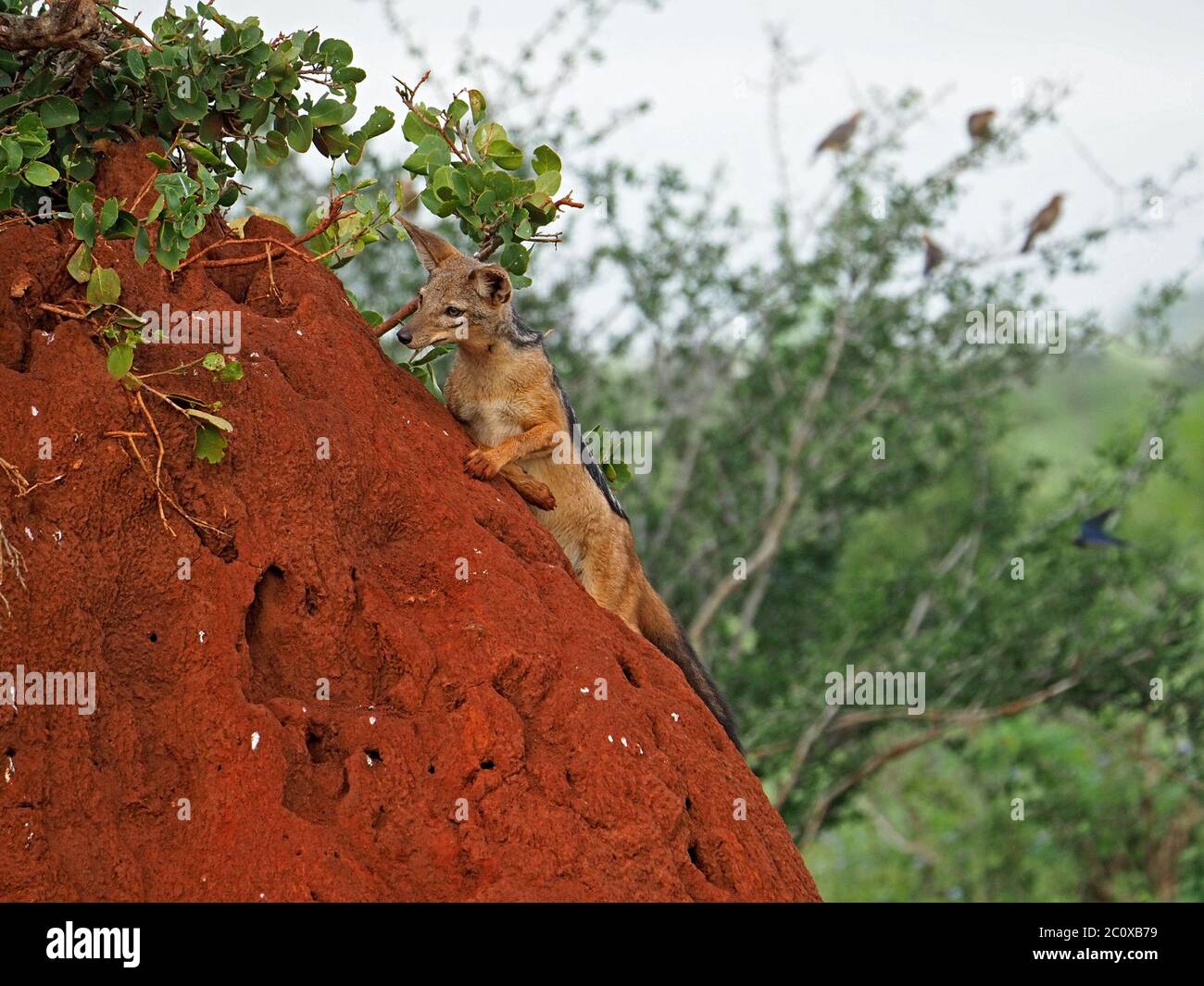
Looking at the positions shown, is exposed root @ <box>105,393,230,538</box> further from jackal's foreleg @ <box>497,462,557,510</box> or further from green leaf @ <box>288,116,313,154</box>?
jackal's foreleg @ <box>497,462,557,510</box>

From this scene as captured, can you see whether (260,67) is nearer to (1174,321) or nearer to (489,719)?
Answer: (489,719)

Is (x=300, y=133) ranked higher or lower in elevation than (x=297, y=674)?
higher

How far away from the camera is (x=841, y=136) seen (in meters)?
14.8

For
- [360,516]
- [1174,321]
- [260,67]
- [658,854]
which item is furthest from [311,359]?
[1174,321]

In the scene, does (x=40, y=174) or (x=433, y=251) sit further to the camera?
(x=433, y=251)

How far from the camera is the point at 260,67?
5.61 metres

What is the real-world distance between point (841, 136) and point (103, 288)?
427 inches

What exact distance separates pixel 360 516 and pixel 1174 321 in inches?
491

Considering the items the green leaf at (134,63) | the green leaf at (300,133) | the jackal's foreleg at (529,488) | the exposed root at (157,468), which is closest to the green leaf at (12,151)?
the green leaf at (134,63)

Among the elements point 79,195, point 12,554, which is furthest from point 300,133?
point 12,554

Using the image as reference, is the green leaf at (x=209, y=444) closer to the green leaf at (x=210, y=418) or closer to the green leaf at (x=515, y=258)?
the green leaf at (x=210, y=418)

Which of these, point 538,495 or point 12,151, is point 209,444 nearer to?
point 12,151

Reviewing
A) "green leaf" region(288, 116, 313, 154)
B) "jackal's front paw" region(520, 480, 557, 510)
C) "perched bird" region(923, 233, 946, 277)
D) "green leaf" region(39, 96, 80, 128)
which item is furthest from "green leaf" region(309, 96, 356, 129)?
"perched bird" region(923, 233, 946, 277)

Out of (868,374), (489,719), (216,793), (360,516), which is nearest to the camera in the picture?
(216,793)
